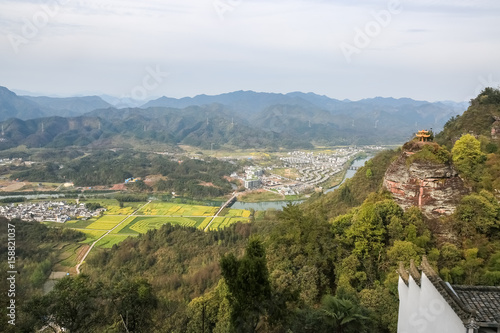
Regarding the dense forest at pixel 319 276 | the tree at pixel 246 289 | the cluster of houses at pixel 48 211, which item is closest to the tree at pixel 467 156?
the dense forest at pixel 319 276

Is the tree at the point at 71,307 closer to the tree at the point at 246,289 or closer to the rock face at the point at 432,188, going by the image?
the tree at the point at 246,289

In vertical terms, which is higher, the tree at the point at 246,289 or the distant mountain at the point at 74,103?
the distant mountain at the point at 74,103

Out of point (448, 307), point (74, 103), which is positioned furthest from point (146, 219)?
point (74, 103)

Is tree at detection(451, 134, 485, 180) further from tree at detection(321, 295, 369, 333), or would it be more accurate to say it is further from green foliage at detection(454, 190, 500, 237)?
tree at detection(321, 295, 369, 333)

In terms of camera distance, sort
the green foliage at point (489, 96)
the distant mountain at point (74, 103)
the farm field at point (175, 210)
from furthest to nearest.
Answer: the distant mountain at point (74, 103)
the farm field at point (175, 210)
the green foliage at point (489, 96)

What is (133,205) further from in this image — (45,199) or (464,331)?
(464,331)

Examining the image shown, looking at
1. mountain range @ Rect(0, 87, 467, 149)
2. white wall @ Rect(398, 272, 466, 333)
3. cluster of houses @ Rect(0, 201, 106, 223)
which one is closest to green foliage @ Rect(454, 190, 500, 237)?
white wall @ Rect(398, 272, 466, 333)

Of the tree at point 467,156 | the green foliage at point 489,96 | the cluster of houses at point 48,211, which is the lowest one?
the cluster of houses at point 48,211

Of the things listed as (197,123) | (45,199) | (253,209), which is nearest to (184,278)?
(253,209)

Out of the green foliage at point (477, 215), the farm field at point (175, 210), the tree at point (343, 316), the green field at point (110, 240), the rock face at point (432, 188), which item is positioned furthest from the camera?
the farm field at point (175, 210)
